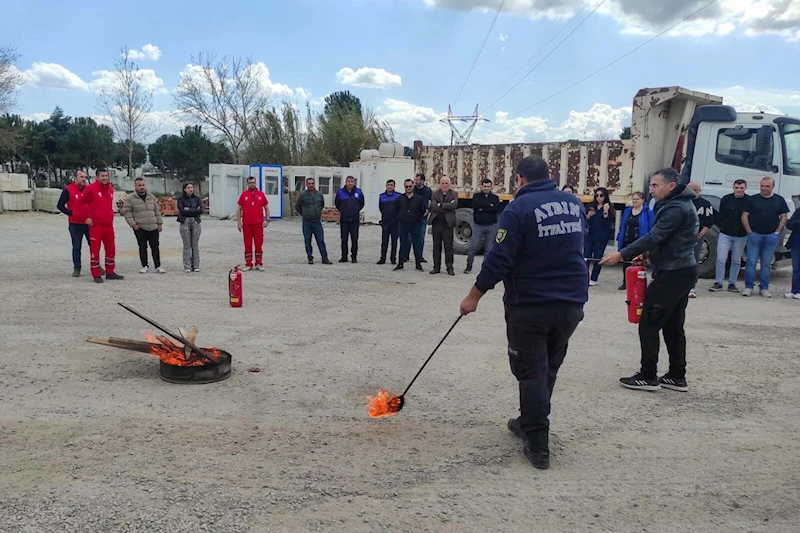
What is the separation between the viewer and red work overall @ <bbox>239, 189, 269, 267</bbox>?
11438 mm

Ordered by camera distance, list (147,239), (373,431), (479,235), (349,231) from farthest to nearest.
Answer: (349,231)
(479,235)
(147,239)
(373,431)

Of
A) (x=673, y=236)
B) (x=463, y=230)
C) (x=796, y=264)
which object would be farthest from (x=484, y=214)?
(x=673, y=236)

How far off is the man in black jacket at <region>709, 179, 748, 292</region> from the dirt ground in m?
2.05

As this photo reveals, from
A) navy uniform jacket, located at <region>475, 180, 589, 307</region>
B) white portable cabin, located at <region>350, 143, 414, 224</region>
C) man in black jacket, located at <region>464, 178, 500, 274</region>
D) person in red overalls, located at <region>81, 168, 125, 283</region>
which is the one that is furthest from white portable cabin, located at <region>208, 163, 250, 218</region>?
navy uniform jacket, located at <region>475, 180, 589, 307</region>

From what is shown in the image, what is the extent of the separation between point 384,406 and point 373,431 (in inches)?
14.5

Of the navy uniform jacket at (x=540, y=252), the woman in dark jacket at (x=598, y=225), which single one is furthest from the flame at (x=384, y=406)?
the woman in dark jacket at (x=598, y=225)

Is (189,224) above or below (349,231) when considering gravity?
above

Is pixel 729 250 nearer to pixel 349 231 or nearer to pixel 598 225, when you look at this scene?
pixel 598 225

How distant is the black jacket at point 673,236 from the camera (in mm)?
5012

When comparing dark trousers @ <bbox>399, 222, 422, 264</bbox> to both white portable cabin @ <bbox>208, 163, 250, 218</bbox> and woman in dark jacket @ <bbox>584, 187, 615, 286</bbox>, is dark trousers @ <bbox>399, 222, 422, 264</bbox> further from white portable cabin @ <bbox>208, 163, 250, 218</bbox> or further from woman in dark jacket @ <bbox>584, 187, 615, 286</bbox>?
white portable cabin @ <bbox>208, 163, 250, 218</bbox>

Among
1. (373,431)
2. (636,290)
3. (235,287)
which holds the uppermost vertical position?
(636,290)

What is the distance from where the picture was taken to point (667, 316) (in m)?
5.14

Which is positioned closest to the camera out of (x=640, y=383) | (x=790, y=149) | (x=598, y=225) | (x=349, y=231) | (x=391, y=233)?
(x=640, y=383)

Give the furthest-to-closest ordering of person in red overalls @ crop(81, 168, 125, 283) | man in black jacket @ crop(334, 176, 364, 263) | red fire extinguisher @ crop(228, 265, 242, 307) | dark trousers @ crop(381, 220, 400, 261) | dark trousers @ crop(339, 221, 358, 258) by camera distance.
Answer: dark trousers @ crop(339, 221, 358, 258) → man in black jacket @ crop(334, 176, 364, 263) → dark trousers @ crop(381, 220, 400, 261) → person in red overalls @ crop(81, 168, 125, 283) → red fire extinguisher @ crop(228, 265, 242, 307)
